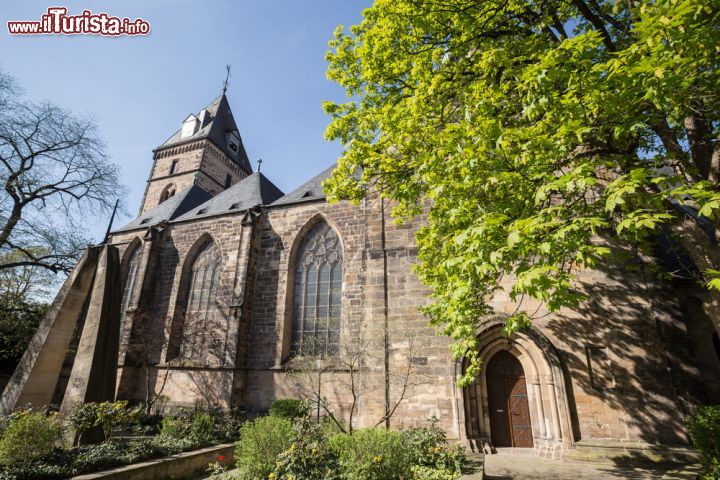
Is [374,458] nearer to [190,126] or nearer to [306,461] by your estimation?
[306,461]

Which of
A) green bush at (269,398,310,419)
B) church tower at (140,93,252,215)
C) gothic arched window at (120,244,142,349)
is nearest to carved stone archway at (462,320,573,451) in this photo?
green bush at (269,398,310,419)

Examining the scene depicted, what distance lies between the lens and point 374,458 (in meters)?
5.46

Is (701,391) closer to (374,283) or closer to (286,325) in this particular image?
(374,283)

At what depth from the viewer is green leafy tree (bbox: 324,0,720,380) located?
3645 millimetres

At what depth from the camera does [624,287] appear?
8.85 m

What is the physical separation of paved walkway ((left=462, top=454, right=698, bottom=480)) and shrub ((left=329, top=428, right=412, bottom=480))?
1.36 m

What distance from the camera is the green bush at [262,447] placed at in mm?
5777

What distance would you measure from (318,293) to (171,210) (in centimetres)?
1264

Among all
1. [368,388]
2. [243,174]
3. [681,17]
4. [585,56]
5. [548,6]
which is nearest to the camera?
[681,17]

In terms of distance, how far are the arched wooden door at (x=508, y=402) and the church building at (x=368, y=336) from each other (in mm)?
27

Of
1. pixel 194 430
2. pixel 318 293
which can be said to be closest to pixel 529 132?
pixel 194 430

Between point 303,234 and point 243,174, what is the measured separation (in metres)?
21.0

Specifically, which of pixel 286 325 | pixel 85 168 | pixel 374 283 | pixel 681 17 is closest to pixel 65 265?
pixel 85 168

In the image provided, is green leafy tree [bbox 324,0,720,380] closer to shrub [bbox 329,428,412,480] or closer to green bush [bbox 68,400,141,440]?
shrub [bbox 329,428,412,480]
